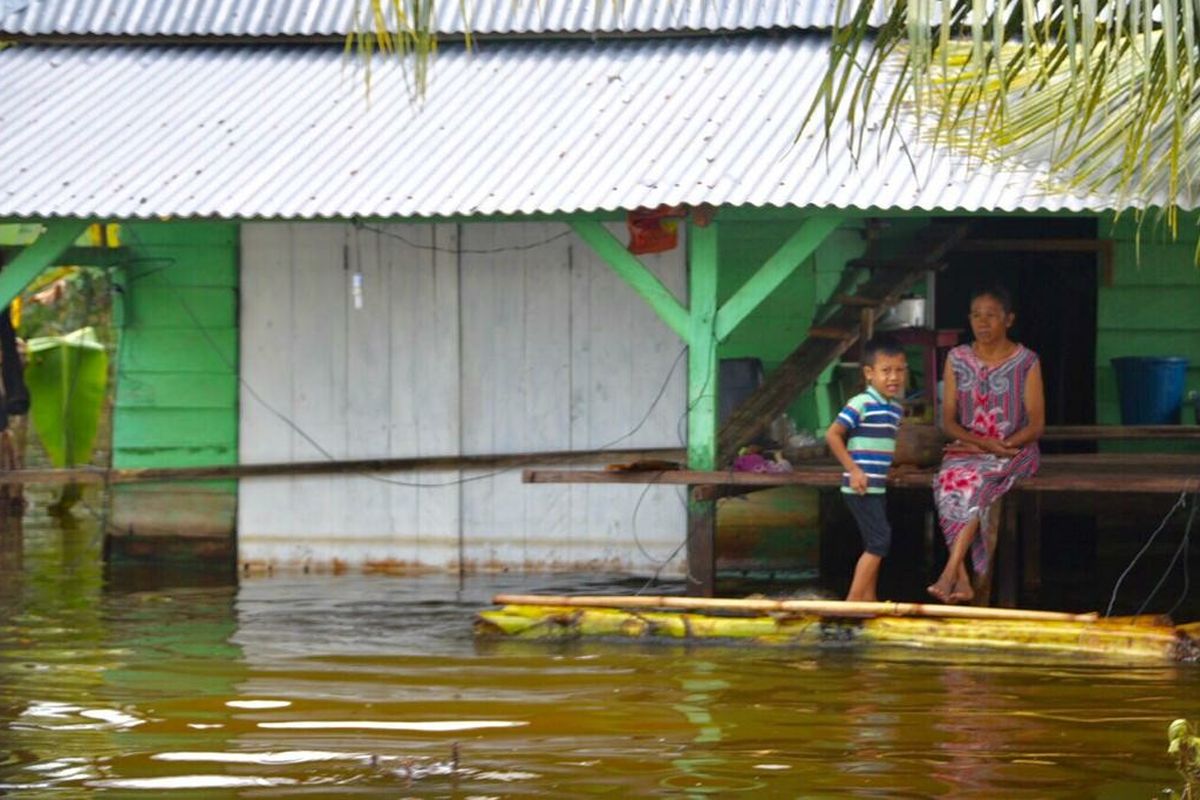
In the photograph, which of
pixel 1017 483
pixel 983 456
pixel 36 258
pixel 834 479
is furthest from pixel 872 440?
pixel 36 258

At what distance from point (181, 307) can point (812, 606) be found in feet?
15.6

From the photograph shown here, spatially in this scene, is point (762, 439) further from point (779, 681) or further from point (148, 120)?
point (148, 120)

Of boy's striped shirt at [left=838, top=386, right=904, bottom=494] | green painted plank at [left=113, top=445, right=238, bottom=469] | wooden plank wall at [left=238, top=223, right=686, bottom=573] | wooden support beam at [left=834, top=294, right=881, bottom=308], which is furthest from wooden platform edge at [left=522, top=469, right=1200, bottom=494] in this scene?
green painted plank at [left=113, top=445, right=238, bottom=469]

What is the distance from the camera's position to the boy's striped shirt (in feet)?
29.7

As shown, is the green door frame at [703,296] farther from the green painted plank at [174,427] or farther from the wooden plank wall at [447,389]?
the green painted plank at [174,427]

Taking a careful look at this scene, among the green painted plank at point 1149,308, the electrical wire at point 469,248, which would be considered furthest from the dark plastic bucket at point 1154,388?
the electrical wire at point 469,248

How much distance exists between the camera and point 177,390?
1166cm

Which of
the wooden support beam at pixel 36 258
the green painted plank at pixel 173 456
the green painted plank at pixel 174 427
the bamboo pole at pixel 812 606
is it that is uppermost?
the wooden support beam at pixel 36 258

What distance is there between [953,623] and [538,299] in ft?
12.1

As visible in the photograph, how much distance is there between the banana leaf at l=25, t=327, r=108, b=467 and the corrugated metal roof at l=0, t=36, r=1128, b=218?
279cm

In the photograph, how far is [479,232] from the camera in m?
11.4

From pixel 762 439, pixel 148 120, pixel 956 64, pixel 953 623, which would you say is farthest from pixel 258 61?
pixel 953 623

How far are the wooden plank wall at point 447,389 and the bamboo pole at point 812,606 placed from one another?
2.05 metres

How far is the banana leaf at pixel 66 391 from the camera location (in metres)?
13.9
